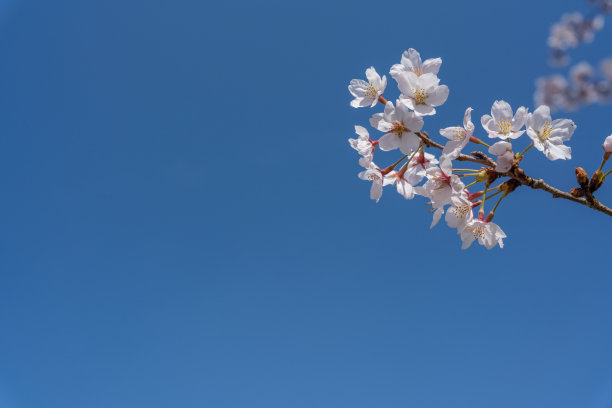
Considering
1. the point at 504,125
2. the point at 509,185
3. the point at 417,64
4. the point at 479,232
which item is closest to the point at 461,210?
the point at 479,232

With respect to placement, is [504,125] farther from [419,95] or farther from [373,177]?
[373,177]

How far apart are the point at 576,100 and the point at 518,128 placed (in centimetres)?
368

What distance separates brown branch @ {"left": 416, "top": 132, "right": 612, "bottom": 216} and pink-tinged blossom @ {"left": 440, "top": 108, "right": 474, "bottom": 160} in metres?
0.04

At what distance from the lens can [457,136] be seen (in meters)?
1.70

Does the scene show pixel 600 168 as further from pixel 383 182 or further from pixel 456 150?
pixel 383 182

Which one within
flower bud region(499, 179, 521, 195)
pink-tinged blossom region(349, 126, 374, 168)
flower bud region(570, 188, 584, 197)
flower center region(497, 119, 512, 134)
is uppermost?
pink-tinged blossom region(349, 126, 374, 168)

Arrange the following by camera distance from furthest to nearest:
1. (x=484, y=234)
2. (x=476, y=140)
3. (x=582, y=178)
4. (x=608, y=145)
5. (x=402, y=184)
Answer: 1. (x=402, y=184)
2. (x=484, y=234)
3. (x=476, y=140)
4. (x=608, y=145)
5. (x=582, y=178)

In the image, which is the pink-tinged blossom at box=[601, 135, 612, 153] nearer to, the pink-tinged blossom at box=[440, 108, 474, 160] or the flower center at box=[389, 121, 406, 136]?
the pink-tinged blossom at box=[440, 108, 474, 160]

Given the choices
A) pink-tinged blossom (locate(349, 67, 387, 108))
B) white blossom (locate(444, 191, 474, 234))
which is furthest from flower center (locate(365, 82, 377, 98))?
white blossom (locate(444, 191, 474, 234))

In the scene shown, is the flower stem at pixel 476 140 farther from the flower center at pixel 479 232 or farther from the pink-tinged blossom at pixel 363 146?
the pink-tinged blossom at pixel 363 146

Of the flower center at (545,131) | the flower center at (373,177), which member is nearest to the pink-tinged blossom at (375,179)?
the flower center at (373,177)

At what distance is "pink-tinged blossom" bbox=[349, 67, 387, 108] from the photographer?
1992 millimetres

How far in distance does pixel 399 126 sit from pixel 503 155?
15.8 inches

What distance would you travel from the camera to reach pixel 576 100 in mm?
4629
